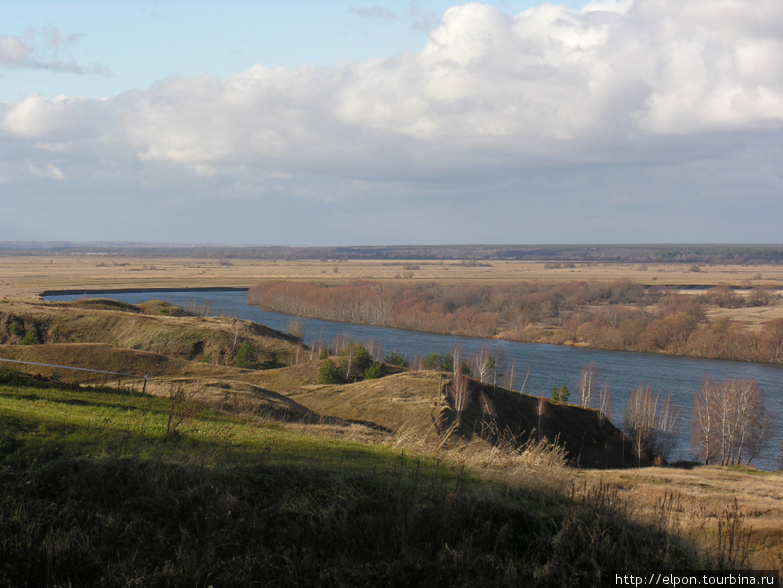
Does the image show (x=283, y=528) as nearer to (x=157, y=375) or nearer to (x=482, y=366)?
(x=157, y=375)

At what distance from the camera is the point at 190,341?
175 feet

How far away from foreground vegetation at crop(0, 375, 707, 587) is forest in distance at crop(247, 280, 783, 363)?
76239 mm

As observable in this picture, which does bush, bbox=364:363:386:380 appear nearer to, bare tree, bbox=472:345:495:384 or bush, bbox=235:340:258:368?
bare tree, bbox=472:345:495:384

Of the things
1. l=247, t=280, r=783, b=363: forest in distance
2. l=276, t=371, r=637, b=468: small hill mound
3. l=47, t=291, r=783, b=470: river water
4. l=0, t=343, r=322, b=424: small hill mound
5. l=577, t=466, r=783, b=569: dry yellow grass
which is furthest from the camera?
l=247, t=280, r=783, b=363: forest in distance

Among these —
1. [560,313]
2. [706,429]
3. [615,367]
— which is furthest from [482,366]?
[560,313]

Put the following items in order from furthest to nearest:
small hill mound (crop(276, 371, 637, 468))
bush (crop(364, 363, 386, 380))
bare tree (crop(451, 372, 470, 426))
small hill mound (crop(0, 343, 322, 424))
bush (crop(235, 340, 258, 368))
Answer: bush (crop(235, 340, 258, 368)) → bush (crop(364, 363, 386, 380)) → bare tree (crop(451, 372, 470, 426)) → small hill mound (crop(276, 371, 637, 468)) → small hill mound (crop(0, 343, 322, 424))

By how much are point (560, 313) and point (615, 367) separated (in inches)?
1556

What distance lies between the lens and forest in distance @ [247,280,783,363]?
76.6 m

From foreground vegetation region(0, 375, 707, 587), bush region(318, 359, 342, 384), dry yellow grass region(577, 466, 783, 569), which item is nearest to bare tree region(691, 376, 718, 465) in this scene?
dry yellow grass region(577, 466, 783, 569)

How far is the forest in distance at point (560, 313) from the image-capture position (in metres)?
76.6

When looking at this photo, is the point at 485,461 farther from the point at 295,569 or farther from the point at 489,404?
the point at 489,404

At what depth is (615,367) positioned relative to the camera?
65062 millimetres

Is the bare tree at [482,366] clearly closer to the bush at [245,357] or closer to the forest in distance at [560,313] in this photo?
the bush at [245,357]

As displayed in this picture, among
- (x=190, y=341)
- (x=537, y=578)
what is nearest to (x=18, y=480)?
(x=537, y=578)
